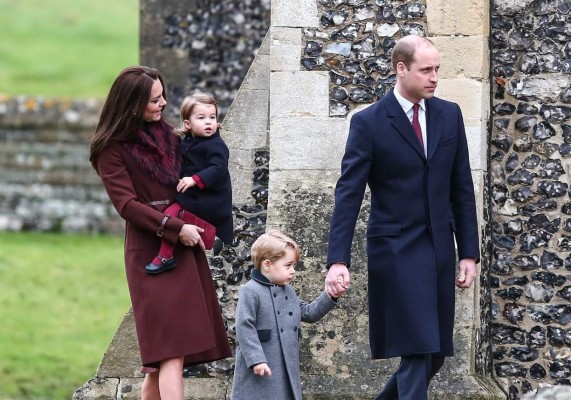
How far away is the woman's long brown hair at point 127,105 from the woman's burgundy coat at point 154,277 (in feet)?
0.17

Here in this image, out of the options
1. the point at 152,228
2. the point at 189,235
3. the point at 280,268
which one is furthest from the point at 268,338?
the point at 152,228

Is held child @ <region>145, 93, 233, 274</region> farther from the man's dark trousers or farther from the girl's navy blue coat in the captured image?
the man's dark trousers

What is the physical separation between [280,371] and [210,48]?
776 centimetres

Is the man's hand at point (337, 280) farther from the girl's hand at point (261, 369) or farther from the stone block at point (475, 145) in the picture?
the stone block at point (475, 145)

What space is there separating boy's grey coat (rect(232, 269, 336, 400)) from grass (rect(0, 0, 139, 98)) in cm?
1722

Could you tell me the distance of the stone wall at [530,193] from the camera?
8344mm

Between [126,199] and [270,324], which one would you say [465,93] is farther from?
[126,199]

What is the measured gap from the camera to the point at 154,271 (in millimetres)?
6922

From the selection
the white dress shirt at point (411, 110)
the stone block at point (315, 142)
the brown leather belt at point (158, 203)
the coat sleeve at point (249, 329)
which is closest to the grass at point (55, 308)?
the stone block at point (315, 142)

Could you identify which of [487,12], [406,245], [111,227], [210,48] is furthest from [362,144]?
[111,227]

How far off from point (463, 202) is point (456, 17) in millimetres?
1364

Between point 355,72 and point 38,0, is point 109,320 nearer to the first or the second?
point 355,72

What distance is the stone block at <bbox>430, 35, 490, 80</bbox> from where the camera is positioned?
7984 millimetres

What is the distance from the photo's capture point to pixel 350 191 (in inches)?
Answer: 271
